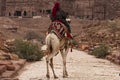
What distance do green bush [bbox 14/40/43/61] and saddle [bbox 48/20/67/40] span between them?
25.0 ft

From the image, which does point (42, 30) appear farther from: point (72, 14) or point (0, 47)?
point (0, 47)

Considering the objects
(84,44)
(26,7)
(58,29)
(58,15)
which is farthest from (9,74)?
(26,7)

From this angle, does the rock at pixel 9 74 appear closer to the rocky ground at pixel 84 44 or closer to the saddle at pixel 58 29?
the rocky ground at pixel 84 44

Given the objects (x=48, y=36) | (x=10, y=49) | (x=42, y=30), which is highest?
(x=48, y=36)

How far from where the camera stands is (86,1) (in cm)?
7662

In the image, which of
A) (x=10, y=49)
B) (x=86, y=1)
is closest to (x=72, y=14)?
(x=86, y=1)

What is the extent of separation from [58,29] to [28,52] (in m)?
8.08

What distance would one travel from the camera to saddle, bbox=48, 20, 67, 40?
14.0 metres

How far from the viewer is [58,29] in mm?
14164

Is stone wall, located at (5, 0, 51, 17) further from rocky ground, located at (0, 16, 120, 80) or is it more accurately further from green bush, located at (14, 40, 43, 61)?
green bush, located at (14, 40, 43, 61)

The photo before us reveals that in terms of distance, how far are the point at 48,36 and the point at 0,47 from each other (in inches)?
321

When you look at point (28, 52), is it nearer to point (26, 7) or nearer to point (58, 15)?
point (58, 15)

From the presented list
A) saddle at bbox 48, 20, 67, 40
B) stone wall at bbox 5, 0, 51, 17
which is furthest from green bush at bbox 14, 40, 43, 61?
stone wall at bbox 5, 0, 51, 17

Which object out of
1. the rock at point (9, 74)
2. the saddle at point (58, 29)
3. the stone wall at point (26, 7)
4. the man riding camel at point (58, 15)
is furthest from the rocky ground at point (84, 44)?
the stone wall at point (26, 7)
